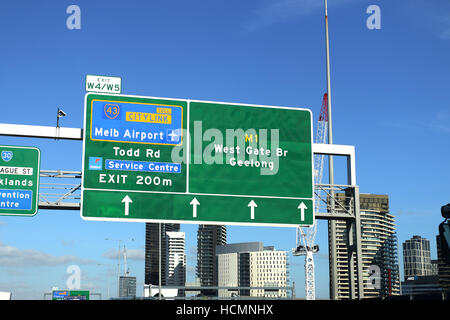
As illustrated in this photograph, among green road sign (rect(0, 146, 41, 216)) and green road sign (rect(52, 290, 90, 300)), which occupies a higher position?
green road sign (rect(0, 146, 41, 216))

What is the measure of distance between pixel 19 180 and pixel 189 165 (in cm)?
762

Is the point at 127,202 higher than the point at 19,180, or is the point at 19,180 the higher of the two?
the point at 19,180

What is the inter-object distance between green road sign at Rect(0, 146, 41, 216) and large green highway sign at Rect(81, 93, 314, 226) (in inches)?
162

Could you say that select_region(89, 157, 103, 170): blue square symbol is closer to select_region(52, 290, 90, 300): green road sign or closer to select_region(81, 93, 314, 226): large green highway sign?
select_region(81, 93, 314, 226): large green highway sign

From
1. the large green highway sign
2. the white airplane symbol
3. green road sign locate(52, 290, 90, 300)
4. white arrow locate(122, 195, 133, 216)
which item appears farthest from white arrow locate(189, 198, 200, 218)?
green road sign locate(52, 290, 90, 300)

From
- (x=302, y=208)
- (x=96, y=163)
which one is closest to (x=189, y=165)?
(x=96, y=163)

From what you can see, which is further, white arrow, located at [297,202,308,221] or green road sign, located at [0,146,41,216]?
green road sign, located at [0,146,41,216]

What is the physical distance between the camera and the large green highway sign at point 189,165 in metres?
24.4

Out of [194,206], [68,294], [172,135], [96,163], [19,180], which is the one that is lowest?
[68,294]

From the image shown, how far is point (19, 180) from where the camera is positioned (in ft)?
88.7

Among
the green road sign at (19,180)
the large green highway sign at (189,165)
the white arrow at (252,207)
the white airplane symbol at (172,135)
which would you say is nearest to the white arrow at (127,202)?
the large green highway sign at (189,165)

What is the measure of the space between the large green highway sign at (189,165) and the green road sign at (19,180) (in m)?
4.11

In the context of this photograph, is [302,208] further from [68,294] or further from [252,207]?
[68,294]

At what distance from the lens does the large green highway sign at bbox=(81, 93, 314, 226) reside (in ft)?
80.1
